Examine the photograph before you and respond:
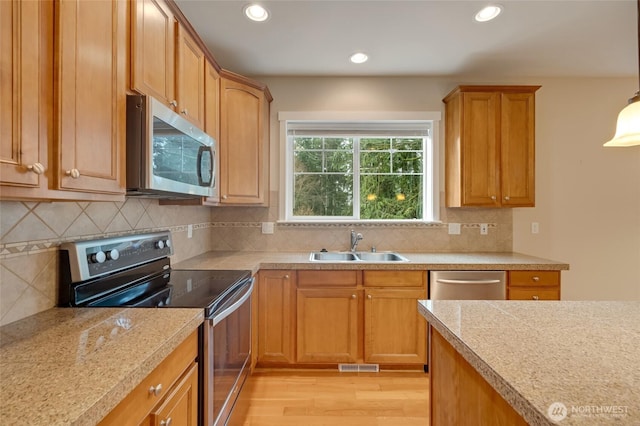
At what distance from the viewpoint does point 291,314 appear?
2301mm

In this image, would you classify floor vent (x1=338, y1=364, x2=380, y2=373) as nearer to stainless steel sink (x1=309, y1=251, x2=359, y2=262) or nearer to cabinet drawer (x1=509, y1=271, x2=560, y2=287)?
stainless steel sink (x1=309, y1=251, x2=359, y2=262)

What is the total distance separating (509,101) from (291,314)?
2505 millimetres

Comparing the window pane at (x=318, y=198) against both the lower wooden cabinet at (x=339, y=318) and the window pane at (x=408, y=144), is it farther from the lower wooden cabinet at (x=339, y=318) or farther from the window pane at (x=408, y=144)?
the lower wooden cabinet at (x=339, y=318)

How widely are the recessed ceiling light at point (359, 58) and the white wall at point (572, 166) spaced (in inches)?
11.6

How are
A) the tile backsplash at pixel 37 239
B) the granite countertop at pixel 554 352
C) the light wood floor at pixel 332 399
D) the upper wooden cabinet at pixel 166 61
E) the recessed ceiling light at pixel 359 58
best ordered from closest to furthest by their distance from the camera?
the granite countertop at pixel 554 352 → the tile backsplash at pixel 37 239 → the upper wooden cabinet at pixel 166 61 → the light wood floor at pixel 332 399 → the recessed ceiling light at pixel 359 58

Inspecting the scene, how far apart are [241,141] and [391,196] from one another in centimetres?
152

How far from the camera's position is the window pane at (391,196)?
2.98 m

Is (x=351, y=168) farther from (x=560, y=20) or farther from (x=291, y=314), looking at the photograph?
(x=560, y=20)

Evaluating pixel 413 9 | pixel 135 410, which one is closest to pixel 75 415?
pixel 135 410

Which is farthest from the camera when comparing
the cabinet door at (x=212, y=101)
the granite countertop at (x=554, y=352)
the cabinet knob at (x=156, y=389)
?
the cabinet door at (x=212, y=101)

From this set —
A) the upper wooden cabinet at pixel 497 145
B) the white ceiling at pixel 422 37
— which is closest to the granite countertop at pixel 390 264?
the upper wooden cabinet at pixel 497 145

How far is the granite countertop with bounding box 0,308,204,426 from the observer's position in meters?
0.60

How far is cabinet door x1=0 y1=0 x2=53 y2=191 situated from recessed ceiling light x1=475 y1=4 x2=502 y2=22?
223cm

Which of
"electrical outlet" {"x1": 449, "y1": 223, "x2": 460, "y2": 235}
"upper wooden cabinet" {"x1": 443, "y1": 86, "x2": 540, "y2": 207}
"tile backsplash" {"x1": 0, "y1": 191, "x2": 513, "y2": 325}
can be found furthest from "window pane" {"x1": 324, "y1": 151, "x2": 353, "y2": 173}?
"electrical outlet" {"x1": 449, "y1": 223, "x2": 460, "y2": 235}
